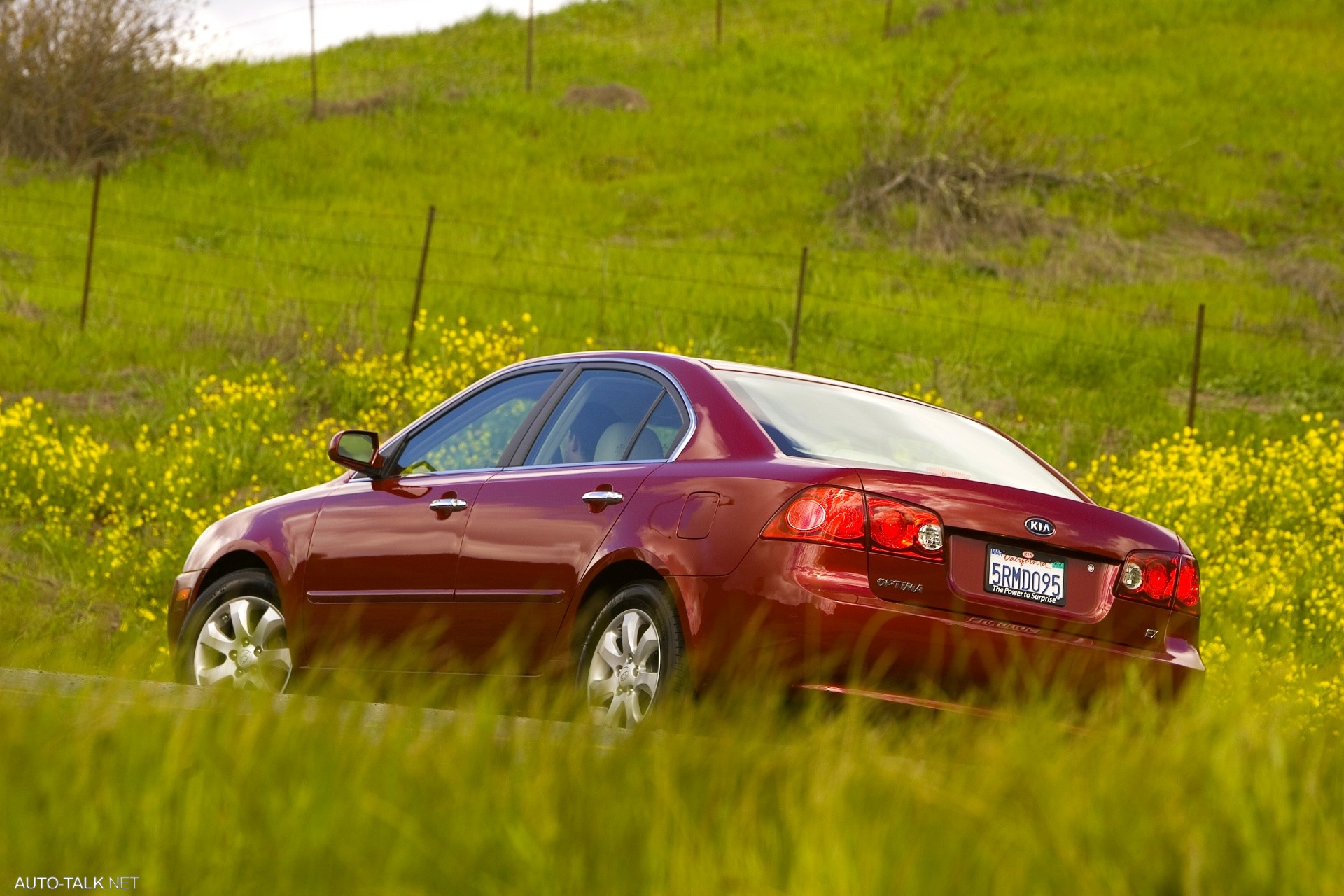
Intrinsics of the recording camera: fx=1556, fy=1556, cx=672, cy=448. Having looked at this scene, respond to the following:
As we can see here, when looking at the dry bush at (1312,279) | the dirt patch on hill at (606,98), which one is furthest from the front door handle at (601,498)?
the dirt patch on hill at (606,98)

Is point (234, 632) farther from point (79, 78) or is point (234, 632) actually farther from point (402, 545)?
point (79, 78)

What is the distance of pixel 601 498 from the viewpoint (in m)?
4.96

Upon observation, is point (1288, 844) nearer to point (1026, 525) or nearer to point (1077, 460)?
point (1026, 525)

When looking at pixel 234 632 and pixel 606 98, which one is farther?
pixel 606 98

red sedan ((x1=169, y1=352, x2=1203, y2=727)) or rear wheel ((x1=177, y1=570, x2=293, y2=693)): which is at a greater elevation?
red sedan ((x1=169, y1=352, x2=1203, y2=727))

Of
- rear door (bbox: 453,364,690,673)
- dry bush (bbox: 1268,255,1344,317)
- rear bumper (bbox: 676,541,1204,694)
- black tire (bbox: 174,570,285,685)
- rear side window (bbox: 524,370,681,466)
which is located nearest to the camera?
rear bumper (bbox: 676,541,1204,694)

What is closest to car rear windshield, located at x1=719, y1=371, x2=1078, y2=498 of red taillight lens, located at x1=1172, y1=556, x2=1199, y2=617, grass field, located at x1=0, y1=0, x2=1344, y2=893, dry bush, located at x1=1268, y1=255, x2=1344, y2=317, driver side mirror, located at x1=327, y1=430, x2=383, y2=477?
red taillight lens, located at x1=1172, y1=556, x2=1199, y2=617

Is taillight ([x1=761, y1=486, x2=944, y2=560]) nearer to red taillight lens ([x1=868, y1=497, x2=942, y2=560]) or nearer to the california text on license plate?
red taillight lens ([x1=868, y1=497, x2=942, y2=560])

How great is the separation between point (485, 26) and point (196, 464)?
35.6 metres

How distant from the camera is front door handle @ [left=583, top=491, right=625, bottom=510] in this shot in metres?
4.92

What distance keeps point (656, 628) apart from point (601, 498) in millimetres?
561

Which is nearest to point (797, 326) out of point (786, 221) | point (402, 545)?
point (402, 545)

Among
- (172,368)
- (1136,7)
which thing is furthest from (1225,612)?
(1136,7)

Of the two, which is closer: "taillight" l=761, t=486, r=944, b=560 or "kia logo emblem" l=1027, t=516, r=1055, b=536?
"taillight" l=761, t=486, r=944, b=560
